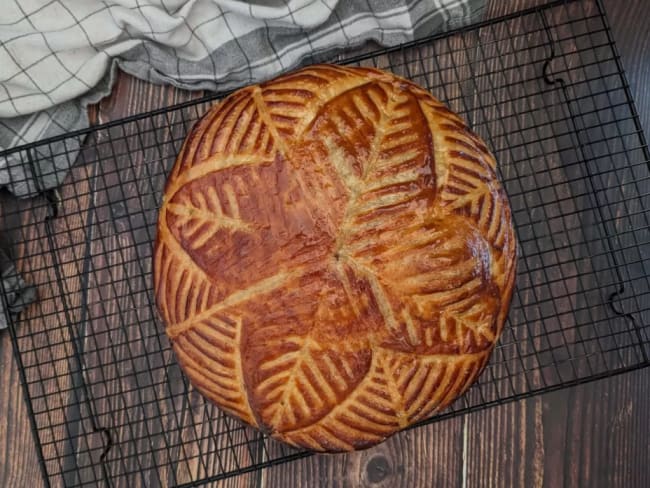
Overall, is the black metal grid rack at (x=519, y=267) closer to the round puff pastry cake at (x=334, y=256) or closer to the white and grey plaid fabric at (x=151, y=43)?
the white and grey plaid fabric at (x=151, y=43)

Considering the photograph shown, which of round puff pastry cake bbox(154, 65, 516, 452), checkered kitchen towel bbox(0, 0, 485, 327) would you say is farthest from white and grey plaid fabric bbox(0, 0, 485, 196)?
round puff pastry cake bbox(154, 65, 516, 452)

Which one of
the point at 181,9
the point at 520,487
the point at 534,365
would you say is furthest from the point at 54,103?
the point at 520,487

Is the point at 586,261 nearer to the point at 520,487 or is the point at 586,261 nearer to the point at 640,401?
the point at 640,401

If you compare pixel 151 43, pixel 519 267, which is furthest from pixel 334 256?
pixel 151 43

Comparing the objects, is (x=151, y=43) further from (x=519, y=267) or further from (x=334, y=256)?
(x=519, y=267)

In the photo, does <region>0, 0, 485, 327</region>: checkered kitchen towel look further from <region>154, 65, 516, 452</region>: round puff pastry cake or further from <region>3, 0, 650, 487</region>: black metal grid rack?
<region>154, 65, 516, 452</region>: round puff pastry cake

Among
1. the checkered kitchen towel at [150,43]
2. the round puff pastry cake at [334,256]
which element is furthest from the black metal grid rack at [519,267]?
the round puff pastry cake at [334,256]

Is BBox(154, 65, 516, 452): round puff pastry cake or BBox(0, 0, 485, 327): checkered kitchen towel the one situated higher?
BBox(0, 0, 485, 327): checkered kitchen towel
